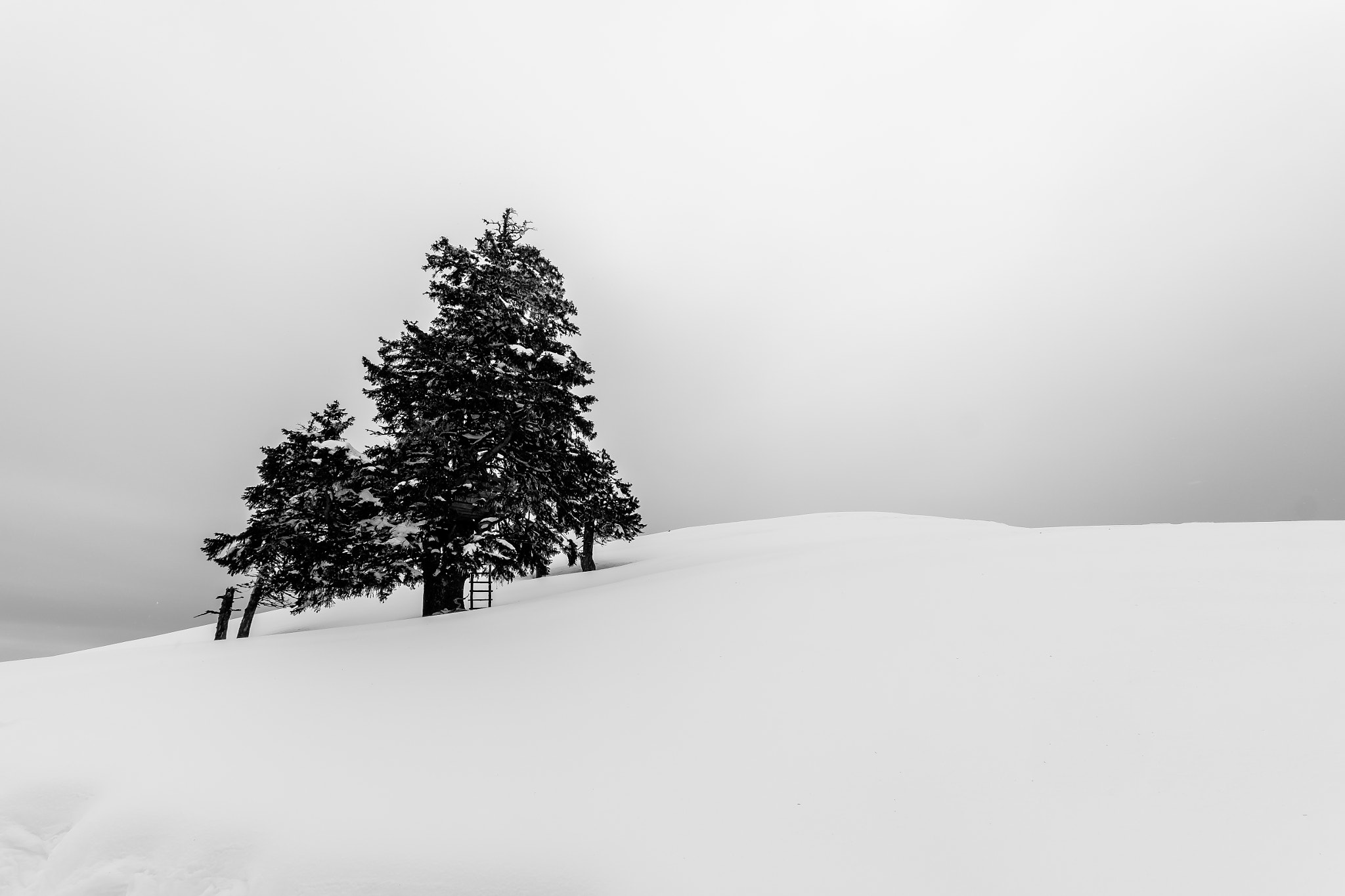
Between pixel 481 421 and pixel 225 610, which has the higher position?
pixel 481 421

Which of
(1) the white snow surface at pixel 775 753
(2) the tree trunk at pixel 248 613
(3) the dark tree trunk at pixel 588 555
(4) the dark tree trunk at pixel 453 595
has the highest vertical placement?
(3) the dark tree trunk at pixel 588 555

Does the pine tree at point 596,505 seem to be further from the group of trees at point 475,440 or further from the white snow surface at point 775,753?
the white snow surface at point 775,753

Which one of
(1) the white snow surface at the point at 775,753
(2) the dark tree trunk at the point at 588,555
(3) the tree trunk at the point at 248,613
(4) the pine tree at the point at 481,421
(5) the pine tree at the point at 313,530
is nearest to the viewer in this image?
(1) the white snow surface at the point at 775,753

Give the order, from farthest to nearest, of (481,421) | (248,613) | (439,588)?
(248,613) < (439,588) < (481,421)

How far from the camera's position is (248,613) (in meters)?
19.1

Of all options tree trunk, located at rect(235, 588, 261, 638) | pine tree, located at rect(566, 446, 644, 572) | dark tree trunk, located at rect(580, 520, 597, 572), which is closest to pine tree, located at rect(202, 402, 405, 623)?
tree trunk, located at rect(235, 588, 261, 638)

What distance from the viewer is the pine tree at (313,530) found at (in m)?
14.7

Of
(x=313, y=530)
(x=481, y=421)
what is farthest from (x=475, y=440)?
(x=313, y=530)

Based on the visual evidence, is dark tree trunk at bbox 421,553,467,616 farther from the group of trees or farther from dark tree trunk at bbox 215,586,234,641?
dark tree trunk at bbox 215,586,234,641

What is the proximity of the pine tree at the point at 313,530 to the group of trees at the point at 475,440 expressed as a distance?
12 cm

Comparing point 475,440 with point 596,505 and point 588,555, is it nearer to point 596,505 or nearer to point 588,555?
point 596,505

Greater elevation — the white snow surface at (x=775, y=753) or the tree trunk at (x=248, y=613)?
the tree trunk at (x=248, y=613)

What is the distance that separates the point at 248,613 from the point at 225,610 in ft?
2.31

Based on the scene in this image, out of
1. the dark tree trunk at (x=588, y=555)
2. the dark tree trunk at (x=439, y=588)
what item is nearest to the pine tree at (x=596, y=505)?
the dark tree trunk at (x=588, y=555)
